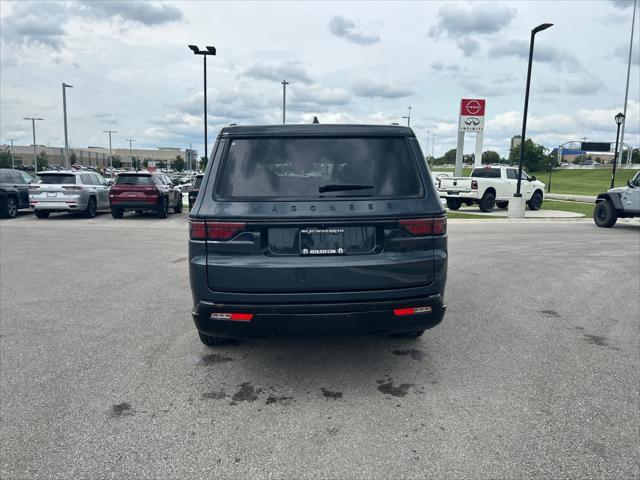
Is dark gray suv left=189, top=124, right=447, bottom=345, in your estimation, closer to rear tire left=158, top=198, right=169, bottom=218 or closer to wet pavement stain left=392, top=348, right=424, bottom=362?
wet pavement stain left=392, top=348, right=424, bottom=362

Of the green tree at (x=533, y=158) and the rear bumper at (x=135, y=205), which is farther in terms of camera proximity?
the green tree at (x=533, y=158)

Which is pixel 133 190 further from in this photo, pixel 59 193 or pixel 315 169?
pixel 315 169

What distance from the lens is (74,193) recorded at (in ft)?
57.9

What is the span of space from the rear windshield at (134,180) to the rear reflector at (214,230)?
1545 centimetres

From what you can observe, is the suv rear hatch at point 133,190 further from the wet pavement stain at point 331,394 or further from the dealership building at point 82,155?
the dealership building at point 82,155

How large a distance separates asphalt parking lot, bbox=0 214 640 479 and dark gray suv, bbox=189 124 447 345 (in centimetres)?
58

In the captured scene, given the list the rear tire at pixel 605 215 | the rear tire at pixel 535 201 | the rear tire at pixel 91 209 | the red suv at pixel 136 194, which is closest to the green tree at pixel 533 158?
the rear tire at pixel 535 201

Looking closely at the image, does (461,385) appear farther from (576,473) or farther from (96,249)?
(96,249)

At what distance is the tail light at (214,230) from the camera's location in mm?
3516

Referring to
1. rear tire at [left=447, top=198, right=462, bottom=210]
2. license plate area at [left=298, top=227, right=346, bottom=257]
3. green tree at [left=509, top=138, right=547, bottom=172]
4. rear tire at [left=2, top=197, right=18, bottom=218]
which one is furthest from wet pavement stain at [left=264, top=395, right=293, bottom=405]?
green tree at [left=509, top=138, right=547, bottom=172]

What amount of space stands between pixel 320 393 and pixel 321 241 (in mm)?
1150

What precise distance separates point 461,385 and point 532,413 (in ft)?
A: 1.91

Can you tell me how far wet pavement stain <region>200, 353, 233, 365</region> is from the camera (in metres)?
4.41

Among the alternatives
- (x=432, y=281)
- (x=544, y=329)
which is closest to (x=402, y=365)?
(x=432, y=281)
